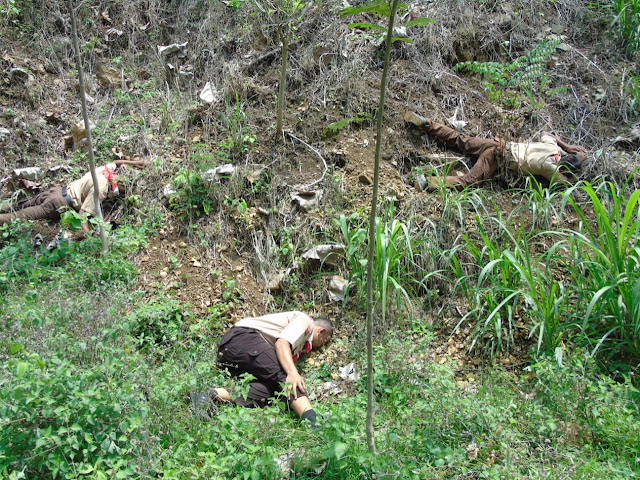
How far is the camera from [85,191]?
4922 millimetres

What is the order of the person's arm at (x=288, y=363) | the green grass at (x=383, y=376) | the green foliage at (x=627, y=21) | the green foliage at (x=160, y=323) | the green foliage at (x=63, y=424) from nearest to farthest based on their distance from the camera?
the green foliage at (x=63, y=424) < the green grass at (x=383, y=376) < the person's arm at (x=288, y=363) < the green foliage at (x=160, y=323) < the green foliage at (x=627, y=21)

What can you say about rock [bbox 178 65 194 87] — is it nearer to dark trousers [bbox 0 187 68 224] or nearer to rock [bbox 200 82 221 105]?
rock [bbox 200 82 221 105]

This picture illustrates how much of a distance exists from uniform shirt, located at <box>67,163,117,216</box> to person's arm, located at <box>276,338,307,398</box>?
95.3 inches

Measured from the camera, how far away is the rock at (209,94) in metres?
5.68

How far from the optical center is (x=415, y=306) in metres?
4.07

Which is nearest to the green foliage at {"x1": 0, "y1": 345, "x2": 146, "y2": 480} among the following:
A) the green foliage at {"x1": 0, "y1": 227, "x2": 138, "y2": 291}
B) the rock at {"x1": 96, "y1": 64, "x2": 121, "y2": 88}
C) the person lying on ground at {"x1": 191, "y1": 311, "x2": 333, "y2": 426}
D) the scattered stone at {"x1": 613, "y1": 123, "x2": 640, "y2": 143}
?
the person lying on ground at {"x1": 191, "y1": 311, "x2": 333, "y2": 426}

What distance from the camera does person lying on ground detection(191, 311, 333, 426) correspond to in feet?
10.8

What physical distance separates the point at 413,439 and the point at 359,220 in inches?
86.3

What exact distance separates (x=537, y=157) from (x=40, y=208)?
15.2 ft

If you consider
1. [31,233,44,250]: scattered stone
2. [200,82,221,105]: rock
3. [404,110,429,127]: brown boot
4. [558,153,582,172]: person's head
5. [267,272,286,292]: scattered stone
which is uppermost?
[200,82,221,105]: rock

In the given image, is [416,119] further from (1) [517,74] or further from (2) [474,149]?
(1) [517,74]

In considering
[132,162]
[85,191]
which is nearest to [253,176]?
[132,162]

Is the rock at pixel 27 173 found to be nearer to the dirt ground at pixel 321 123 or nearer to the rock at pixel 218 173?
the dirt ground at pixel 321 123

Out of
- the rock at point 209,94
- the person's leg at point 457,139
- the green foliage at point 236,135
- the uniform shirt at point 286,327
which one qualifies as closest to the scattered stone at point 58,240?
the green foliage at point 236,135
